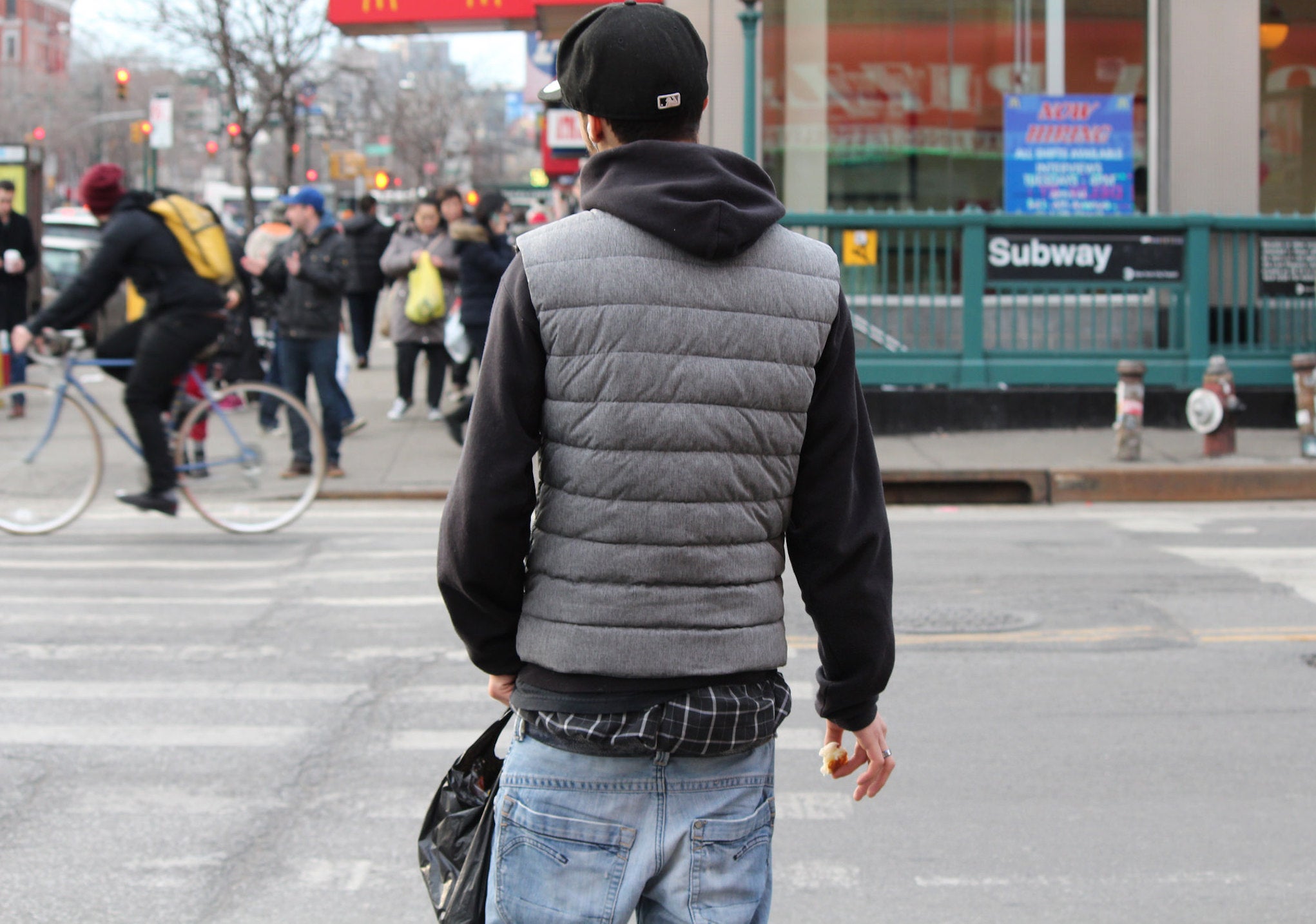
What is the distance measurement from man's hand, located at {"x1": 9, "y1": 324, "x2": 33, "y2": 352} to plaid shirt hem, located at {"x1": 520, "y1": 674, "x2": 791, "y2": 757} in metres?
6.58

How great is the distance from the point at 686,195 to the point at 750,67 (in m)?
12.2

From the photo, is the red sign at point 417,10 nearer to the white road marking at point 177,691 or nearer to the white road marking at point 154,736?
the white road marking at point 177,691

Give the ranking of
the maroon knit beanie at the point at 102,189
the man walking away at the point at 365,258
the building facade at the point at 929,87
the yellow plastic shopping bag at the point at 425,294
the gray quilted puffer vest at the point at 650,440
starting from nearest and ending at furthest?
the gray quilted puffer vest at the point at 650,440 < the maroon knit beanie at the point at 102,189 < the yellow plastic shopping bag at the point at 425,294 < the man walking away at the point at 365,258 < the building facade at the point at 929,87

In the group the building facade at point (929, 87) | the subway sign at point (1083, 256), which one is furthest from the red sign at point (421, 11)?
the subway sign at point (1083, 256)

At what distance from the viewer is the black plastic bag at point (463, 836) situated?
2.31m

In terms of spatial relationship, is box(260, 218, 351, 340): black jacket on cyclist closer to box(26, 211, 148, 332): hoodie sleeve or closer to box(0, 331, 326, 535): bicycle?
box(0, 331, 326, 535): bicycle

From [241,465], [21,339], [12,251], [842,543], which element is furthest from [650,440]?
[12,251]

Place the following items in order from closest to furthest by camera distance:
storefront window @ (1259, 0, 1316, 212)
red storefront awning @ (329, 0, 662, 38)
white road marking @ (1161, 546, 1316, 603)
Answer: white road marking @ (1161, 546, 1316, 603) < storefront window @ (1259, 0, 1316, 212) < red storefront awning @ (329, 0, 662, 38)

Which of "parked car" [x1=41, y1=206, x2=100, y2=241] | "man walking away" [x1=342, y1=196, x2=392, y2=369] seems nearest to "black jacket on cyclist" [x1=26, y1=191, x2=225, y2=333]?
"man walking away" [x1=342, y1=196, x2=392, y2=369]

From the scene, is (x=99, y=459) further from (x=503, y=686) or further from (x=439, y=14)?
(x=439, y=14)

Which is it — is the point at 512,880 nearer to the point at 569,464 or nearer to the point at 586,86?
the point at 569,464

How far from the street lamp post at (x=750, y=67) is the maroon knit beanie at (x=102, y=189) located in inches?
245

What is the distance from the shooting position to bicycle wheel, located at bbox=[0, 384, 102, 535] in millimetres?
8805

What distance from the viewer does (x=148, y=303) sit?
8.53 m
